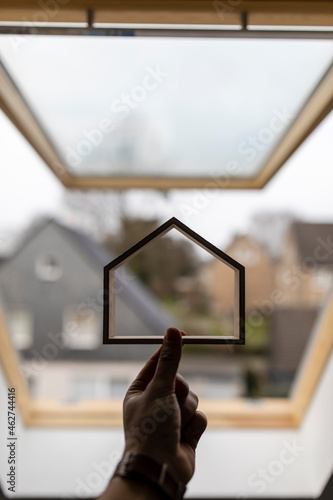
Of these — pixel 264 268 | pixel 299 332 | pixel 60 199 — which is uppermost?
pixel 60 199

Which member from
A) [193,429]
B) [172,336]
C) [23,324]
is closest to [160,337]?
[172,336]

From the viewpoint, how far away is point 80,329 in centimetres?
286

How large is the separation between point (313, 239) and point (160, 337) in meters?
2.00

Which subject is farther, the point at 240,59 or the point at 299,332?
the point at 299,332

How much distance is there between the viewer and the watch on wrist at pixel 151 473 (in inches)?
31.7

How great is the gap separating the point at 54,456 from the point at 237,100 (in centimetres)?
155

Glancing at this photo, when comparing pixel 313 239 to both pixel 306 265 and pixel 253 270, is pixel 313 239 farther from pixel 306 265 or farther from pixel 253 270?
pixel 253 270

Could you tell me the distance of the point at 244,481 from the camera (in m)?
2.02

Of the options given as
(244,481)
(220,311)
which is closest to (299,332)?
(220,311)

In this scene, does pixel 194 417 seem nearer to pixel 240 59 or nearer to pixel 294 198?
pixel 240 59

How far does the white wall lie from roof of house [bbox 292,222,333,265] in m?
0.69

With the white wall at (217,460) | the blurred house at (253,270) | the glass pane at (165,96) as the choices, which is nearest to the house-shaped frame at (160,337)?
the glass pane at (165,96)

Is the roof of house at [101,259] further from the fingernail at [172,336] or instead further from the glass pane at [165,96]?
the fingernail at [172,336]

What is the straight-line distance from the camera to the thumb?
849 mm
